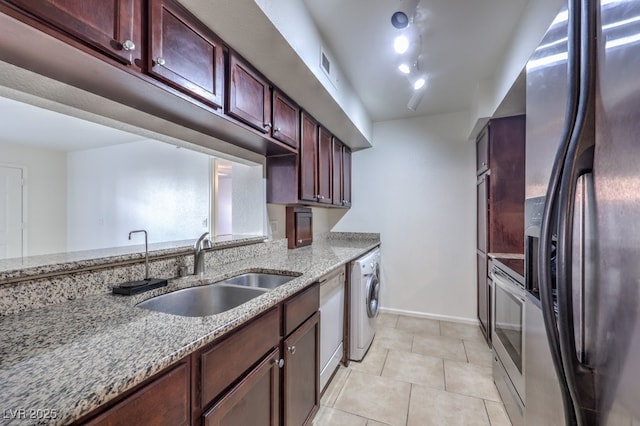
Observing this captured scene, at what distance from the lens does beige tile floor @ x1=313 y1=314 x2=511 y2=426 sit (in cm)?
168

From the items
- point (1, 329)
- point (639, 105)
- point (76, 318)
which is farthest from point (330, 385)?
point (639, 105)

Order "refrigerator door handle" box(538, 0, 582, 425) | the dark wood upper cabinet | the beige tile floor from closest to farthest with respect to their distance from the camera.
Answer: "refrigerator door handle" box(538, 0, 582, 425)
the beige tile floor
the dark wood upper cabinet

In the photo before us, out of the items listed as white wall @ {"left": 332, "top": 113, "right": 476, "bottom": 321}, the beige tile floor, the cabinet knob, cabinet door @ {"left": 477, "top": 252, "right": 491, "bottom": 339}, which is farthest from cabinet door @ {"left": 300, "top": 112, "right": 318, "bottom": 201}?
cabinet door @ {"left": 477, "top": 252, "right": 491, "bottom": 339}

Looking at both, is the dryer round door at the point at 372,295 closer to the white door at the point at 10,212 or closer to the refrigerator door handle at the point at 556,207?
the refrigerator door handle at the point at 556,207

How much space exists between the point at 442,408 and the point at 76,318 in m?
2.06

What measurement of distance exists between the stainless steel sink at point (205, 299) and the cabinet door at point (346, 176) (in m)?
2.09

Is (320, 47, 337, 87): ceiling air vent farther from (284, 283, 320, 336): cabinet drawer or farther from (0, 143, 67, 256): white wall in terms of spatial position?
(0, 143, 67, 256): white wall

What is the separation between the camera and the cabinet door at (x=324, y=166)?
103 inches

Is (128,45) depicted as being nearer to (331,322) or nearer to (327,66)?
(327,66)

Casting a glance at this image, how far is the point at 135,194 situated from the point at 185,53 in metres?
1.02

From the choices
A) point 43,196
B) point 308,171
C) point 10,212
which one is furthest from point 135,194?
point 308,171

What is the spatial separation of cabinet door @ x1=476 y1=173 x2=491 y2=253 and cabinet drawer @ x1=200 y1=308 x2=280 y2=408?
234 centimetres

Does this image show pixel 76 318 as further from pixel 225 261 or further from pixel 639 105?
pixel 639 105

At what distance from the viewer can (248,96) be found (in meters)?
1.55
